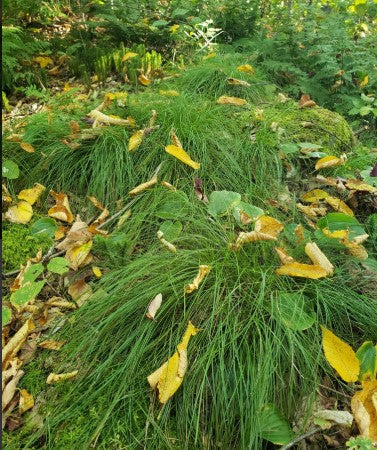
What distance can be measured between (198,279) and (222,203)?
52 cm

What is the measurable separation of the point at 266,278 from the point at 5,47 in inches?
128

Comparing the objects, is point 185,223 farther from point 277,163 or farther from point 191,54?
point 191,54

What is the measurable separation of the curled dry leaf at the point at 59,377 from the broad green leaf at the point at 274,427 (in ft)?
2.29

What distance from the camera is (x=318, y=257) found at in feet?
5.99

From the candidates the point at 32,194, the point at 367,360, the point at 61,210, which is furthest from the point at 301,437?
the point at 32,194

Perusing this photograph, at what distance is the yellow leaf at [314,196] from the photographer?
2480 millimetres

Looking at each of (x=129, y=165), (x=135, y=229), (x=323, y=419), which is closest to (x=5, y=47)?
(x=129, y=165)

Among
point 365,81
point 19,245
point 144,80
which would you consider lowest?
point 19,245

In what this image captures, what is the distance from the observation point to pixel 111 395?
5.03 feet

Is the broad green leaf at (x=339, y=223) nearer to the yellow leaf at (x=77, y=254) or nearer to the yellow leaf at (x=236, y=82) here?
the yellow leaf at (x=77, y=254)

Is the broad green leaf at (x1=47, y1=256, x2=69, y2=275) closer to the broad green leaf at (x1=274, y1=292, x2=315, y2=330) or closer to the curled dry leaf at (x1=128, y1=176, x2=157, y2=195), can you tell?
the curled dry leaf at (x1=128, y1=176, x2=157, y2=195)

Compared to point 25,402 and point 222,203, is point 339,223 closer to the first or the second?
point 222,203

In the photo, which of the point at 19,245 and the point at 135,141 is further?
the point at 135,141

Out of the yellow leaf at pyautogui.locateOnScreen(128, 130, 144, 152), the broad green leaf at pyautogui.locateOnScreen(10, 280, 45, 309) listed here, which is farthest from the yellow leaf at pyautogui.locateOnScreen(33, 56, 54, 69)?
the broad green leaf at pyautogui.locateOnScreen(10, 280, 45, 309)
